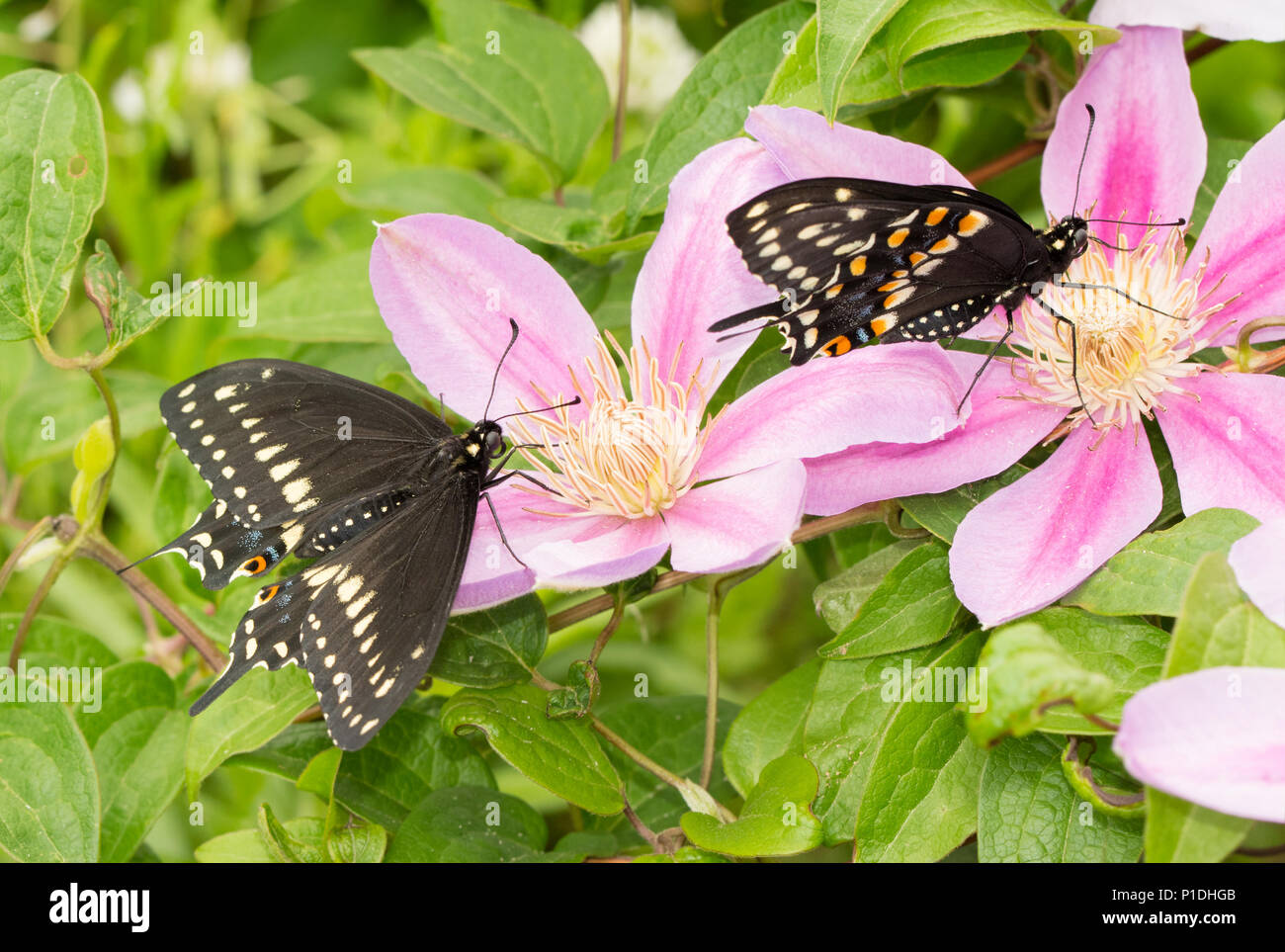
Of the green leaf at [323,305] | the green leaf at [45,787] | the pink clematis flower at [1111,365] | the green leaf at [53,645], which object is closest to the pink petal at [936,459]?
the pink clematis flower at [1111,365]

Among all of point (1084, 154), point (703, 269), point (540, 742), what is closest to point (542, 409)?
point (703, 269)

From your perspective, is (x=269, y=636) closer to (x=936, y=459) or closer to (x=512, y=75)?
(x=936, y=459)

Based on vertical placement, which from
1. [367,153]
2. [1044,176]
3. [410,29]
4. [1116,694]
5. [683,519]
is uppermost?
[410,29]

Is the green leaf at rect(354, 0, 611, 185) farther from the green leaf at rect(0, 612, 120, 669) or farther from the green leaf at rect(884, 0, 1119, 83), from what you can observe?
the green leaf at rect(0, 612, 120, 669)

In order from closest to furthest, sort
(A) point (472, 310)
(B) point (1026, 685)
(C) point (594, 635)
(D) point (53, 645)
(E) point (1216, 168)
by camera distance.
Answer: (B) point (1026, 685) < (A) point (472, 310) < (E) point (1216, 168) < (D) point (53, 645) < (C) point (594, 635)

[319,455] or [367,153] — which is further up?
[367,153]

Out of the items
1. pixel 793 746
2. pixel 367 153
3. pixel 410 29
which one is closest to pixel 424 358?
pixel 793 746
